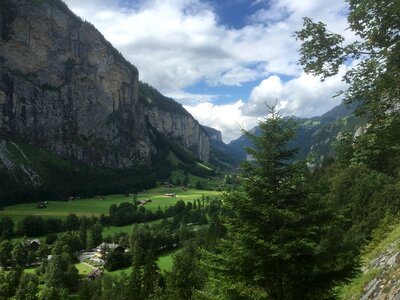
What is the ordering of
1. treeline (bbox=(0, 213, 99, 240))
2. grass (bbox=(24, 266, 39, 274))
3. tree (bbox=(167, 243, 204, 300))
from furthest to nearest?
treeline (bbox=(0, 213, 99, 240)) < grass (bbox=(24, 266, 39, 274)) < tree (bbox=(167, 243, 204, 300))

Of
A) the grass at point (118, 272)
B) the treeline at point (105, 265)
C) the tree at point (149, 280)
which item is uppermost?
the tree at point (149, 280)

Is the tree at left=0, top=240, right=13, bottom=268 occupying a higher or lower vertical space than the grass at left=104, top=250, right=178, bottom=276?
higher

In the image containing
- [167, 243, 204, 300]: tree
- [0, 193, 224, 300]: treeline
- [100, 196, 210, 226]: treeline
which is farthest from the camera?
[100, 196, 210, 226]: treeline

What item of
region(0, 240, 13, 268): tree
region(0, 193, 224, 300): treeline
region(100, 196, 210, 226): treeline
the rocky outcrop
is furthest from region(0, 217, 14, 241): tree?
the rocky outcrop

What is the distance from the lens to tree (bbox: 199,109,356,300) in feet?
45.4

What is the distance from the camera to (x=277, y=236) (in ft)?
44.9

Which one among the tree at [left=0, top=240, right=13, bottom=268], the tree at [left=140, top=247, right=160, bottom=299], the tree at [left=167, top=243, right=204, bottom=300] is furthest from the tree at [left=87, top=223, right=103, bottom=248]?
the tree at [left=167, top=243, right=204, bottom=300]

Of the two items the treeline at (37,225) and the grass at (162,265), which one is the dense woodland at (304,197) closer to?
the grass at (162,265)

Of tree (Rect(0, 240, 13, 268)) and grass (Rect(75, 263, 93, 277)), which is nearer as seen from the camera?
grass (Rect(75, 263, 93, 277))

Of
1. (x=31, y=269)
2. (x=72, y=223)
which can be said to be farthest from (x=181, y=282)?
(x=72, y=223)

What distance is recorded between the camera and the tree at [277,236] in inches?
545

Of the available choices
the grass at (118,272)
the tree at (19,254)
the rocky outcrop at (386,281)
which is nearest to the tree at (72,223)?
the tree at (19,254)

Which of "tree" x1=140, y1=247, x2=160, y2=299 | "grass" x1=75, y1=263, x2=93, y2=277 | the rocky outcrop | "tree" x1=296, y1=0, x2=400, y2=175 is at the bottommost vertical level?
"grass" x1=75, y1=263, x2=93, y2=277

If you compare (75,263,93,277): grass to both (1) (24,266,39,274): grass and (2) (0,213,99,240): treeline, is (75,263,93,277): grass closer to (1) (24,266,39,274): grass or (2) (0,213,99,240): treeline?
(1) (24,266,39,274): grass
